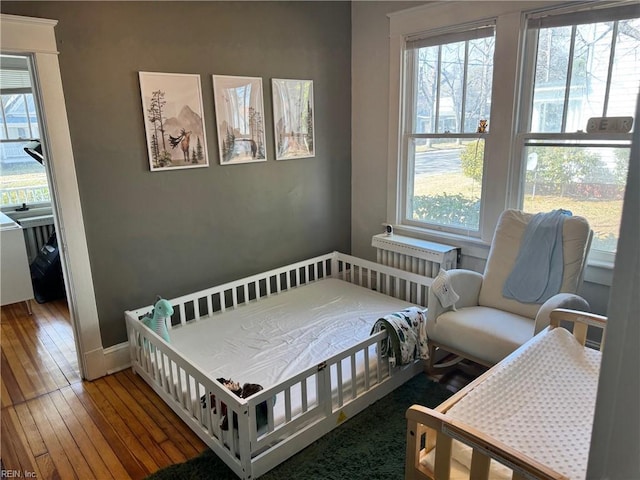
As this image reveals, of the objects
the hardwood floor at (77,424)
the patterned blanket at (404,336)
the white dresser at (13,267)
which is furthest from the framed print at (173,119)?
the white dresser at (13,267)

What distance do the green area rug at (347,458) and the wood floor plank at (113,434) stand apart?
12 cm

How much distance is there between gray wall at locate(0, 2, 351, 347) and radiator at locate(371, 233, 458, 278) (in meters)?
0.58

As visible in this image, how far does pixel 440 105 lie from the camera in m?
3.36

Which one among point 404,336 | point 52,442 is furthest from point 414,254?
point 52,442

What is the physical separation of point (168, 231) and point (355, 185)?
5.84ft

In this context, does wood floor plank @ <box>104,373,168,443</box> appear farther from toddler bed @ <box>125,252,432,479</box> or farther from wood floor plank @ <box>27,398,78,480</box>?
wood floor plank @ <box>27,398,78,480</box>

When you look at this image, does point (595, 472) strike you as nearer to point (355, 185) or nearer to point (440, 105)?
point (440, 105)

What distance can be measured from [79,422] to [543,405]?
2336 millimetres

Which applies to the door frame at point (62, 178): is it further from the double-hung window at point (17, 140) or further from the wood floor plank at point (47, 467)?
the double-hung window at point (17, 140)

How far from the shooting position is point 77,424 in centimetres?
243

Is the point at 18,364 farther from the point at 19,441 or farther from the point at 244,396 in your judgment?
the point at 244,396

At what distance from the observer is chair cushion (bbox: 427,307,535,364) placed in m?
2.39

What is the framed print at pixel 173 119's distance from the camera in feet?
9.14

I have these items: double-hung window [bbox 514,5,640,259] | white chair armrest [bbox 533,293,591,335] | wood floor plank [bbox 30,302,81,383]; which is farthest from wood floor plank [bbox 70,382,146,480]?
double-hung window [bbox 514,5,640,259]
